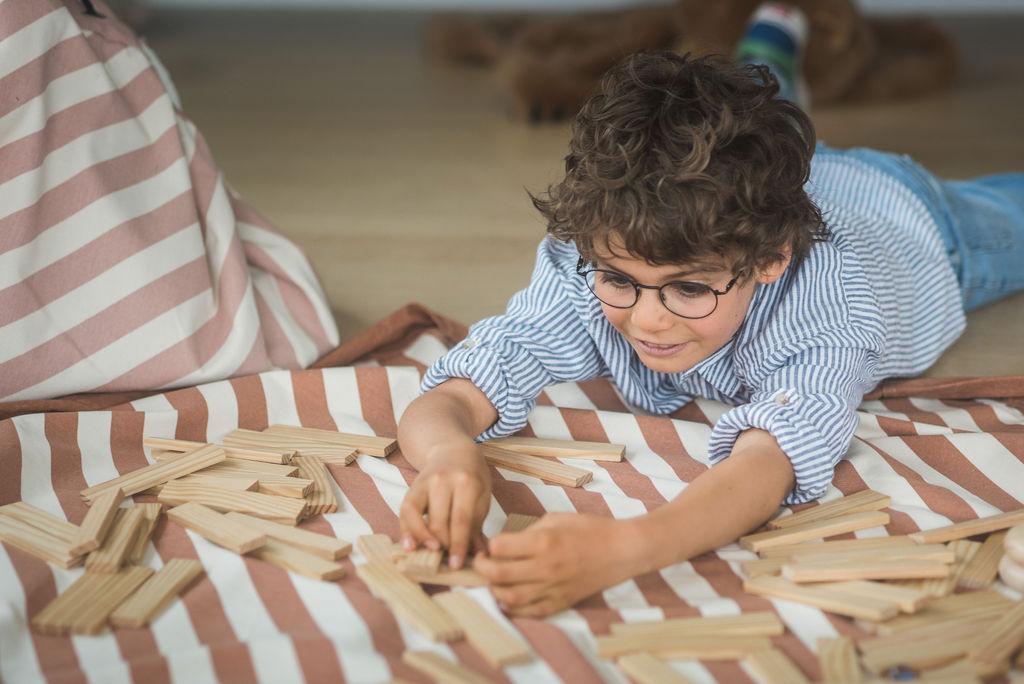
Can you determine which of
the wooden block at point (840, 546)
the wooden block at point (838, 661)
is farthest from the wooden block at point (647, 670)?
the wooden block at point (840, 546)

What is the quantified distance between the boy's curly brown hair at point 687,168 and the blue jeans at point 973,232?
647mm

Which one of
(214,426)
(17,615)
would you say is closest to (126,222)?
(214,426)

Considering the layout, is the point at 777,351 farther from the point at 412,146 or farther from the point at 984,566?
the point at 412,146

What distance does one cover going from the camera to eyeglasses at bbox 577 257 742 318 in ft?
4.06

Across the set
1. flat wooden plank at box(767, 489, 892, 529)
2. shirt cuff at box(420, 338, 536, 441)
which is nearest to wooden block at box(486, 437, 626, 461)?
shirt cuff at box(420, 338, 536, 441)

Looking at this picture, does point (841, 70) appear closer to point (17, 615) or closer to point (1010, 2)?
point (1010, 2)

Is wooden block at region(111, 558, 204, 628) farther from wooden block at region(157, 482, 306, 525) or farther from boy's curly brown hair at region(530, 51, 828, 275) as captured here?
boy's curly brown hair at region(530, 51, 828, 275)

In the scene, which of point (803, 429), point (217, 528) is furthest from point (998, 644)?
point (217, 528)

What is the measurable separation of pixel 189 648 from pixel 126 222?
73cm

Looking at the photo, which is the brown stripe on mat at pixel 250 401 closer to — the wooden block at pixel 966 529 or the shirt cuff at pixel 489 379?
the shirt cuff at pixel 489 379

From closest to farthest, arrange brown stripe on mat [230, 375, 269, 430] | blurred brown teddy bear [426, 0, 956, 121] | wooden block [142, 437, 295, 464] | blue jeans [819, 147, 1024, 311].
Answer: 1. wooden block [142, 437, 295, 464]
2. brown stripe on mat [230, 375, 269, 430]
3. blue jeans [819, 147, 1024, 311]
4. blurred brown teddy bear [426, 0, 956, 121]

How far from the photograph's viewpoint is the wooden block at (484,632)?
1012 millimetres

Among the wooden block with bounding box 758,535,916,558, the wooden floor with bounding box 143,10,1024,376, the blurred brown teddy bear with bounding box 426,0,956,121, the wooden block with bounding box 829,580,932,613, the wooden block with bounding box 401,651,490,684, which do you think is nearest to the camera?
the wooden block with bounding box 401,651,490,684

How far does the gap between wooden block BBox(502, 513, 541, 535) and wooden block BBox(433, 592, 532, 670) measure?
14 cm
